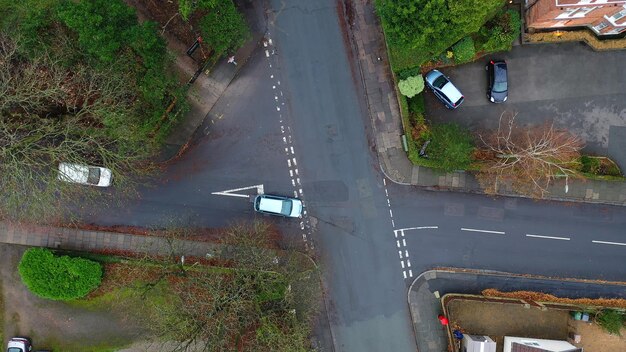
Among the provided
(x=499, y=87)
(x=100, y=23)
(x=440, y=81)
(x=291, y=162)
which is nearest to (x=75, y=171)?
(x=100, y=23)

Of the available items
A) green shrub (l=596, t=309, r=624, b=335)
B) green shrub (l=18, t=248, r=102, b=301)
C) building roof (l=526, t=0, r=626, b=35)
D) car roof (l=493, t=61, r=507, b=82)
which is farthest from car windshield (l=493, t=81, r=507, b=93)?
green shrub (l=18, t=248, r=102, b=301)

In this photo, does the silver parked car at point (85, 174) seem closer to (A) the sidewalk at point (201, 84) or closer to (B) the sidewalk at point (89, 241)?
(B) the sidewalk at point (89, 241)

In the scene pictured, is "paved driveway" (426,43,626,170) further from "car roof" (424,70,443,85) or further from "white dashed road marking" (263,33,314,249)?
"white dashed road marking" (263,33,314,249)

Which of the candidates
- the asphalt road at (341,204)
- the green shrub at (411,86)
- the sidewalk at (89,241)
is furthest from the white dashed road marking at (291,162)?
the green shrub at (411,86)

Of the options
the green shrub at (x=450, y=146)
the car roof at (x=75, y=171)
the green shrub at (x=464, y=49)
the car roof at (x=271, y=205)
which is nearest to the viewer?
the car roof at (x=75, y=171)

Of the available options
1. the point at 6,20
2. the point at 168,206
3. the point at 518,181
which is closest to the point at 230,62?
the point at 168,206

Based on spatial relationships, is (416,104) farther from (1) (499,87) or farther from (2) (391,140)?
(1) (499,87)
